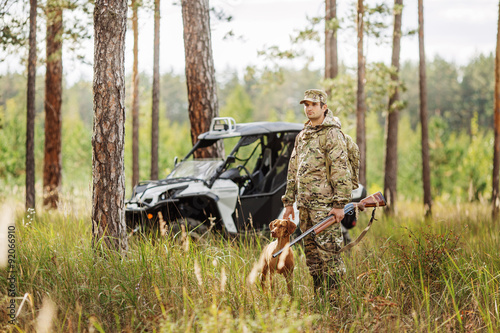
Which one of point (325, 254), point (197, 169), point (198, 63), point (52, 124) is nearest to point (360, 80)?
point (198, 63)

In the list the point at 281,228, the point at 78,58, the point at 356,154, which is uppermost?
the point at 78,58

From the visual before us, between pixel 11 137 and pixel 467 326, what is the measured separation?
83.7 ft

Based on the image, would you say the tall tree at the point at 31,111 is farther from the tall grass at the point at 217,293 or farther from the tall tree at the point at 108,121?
the tall tree at the point at 108,121

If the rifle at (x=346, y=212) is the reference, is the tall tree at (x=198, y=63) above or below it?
above

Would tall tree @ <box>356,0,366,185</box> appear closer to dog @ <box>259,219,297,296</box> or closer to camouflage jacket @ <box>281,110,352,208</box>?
camouflage jacket @ <box>281,110,352,208</box>

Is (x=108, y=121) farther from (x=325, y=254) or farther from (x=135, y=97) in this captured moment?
(x=135, y=97)

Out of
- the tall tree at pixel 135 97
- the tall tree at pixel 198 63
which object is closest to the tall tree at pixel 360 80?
the tall tree at pixel 198 63

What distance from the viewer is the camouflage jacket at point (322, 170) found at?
4.68 metres

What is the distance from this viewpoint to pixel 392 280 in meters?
4.49

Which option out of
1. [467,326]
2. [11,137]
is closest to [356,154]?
[467,326]

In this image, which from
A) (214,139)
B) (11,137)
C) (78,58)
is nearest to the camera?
(214,139)

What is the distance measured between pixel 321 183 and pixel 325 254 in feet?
2.32

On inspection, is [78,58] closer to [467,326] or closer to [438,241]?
[438,241]

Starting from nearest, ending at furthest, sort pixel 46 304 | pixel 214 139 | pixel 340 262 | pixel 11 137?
1. pixel 46 304
2. pixel 340 262
3. pixel 214 139
4. pixel 11 137
